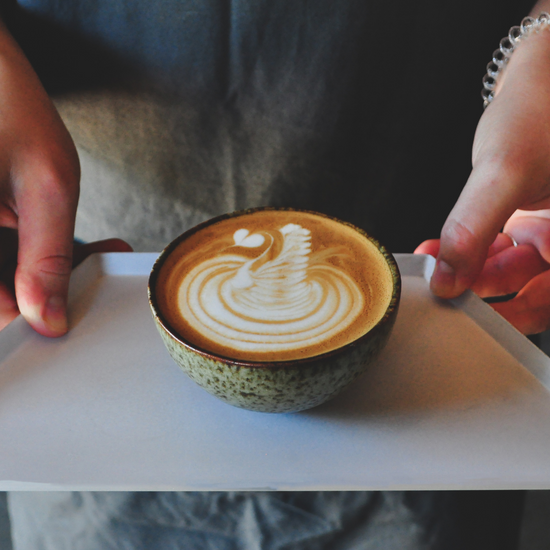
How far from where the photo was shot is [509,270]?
1.03 metres

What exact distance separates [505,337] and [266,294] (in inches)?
14.5

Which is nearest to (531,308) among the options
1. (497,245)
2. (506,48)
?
(497,245)

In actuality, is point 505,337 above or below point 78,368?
above

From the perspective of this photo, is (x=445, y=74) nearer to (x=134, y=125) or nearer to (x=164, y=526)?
(x=134, y=125)

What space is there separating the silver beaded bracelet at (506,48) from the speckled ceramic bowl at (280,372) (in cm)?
71

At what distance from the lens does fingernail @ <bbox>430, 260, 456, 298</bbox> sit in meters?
0.80

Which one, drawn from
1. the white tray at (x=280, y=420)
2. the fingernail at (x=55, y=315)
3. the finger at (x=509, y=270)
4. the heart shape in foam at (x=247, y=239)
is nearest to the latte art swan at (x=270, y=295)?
the heart shape in foam at (x=247, y=239)

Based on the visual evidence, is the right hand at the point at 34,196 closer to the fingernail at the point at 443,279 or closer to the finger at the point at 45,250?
the finger at the point at 45,250

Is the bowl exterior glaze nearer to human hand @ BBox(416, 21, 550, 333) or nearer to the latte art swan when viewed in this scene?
the latte art swan

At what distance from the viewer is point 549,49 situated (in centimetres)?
99

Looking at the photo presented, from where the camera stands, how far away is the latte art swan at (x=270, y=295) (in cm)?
61

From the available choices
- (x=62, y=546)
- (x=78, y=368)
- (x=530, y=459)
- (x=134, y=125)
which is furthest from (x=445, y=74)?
(x=62, y=546)

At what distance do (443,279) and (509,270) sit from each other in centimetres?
31

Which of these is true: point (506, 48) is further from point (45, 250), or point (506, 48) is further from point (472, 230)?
point (45, 250)
